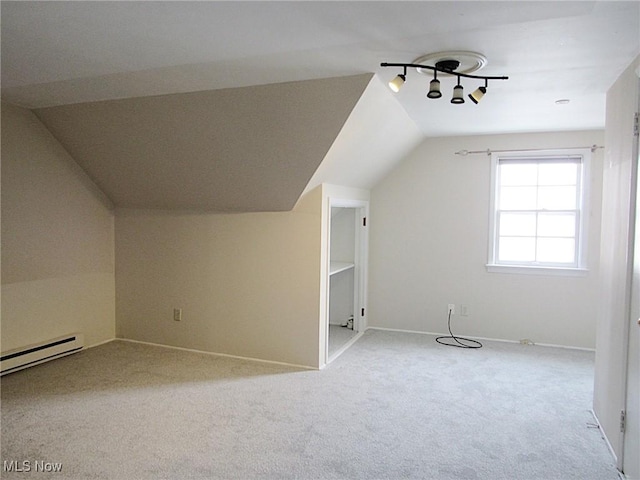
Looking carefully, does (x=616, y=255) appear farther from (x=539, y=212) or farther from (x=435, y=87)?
(x=539, y=212)

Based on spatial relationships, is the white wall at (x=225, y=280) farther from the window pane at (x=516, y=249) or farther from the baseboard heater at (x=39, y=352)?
the window pane at (x=516, y=249)

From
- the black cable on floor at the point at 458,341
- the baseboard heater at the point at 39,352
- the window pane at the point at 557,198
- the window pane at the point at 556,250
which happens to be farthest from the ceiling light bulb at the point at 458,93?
the baseboard heater at the point at 39,352

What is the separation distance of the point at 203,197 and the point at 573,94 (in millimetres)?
3088

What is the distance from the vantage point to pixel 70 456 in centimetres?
240

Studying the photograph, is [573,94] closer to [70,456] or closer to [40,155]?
[70,456]

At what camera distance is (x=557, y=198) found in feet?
14.8

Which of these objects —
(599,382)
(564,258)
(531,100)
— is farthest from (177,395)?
(564,258)

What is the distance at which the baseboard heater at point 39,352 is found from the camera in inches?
138

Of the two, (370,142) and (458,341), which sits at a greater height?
(370,142)

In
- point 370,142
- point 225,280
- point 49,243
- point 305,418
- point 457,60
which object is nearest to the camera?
point 457,60

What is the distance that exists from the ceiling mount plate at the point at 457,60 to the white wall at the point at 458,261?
2269 millimetres

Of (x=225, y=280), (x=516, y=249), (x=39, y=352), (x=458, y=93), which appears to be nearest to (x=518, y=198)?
(x=516, y=249)

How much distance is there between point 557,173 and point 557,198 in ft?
0.84

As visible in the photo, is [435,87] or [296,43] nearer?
[296,43]
